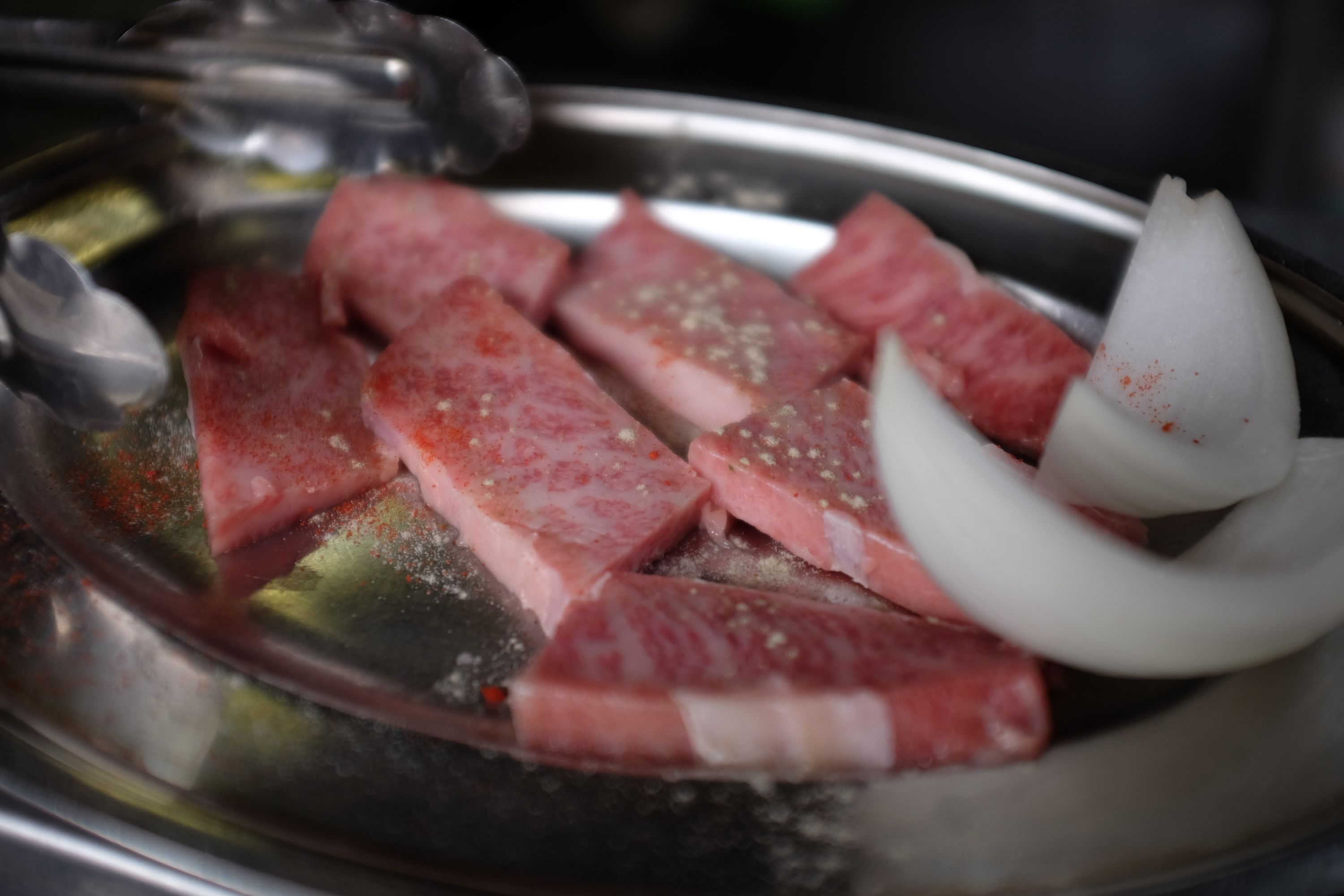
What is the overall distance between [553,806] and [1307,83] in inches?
103

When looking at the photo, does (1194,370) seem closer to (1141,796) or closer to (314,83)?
(1141,796)

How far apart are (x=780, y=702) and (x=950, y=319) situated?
690 millimetres

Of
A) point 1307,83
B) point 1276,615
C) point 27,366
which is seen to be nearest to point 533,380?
point 27,366

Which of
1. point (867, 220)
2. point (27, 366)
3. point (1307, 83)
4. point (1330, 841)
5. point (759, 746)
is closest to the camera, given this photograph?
point (1330, 841)

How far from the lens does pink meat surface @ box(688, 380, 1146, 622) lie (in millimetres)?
1091

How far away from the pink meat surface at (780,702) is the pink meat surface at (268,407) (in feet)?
1.24

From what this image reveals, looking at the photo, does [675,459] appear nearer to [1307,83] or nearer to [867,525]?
[867,525]

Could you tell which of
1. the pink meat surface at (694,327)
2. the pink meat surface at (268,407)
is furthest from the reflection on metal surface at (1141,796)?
the pink meat surface at (268,407)

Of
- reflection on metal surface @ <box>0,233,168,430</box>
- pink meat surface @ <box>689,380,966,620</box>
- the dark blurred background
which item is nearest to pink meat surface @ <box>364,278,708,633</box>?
pink meat surface @ <box>689,380,966,620</box>

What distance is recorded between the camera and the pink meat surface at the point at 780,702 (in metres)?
0.94

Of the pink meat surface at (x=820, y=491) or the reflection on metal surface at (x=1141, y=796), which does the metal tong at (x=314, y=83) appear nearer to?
the pink meat surface at (x=820, y=491)

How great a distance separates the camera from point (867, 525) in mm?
1096

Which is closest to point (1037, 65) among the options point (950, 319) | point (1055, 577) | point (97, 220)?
point (950, 319)

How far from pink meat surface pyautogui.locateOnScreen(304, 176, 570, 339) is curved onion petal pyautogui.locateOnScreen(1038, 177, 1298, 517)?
72 centimetres
